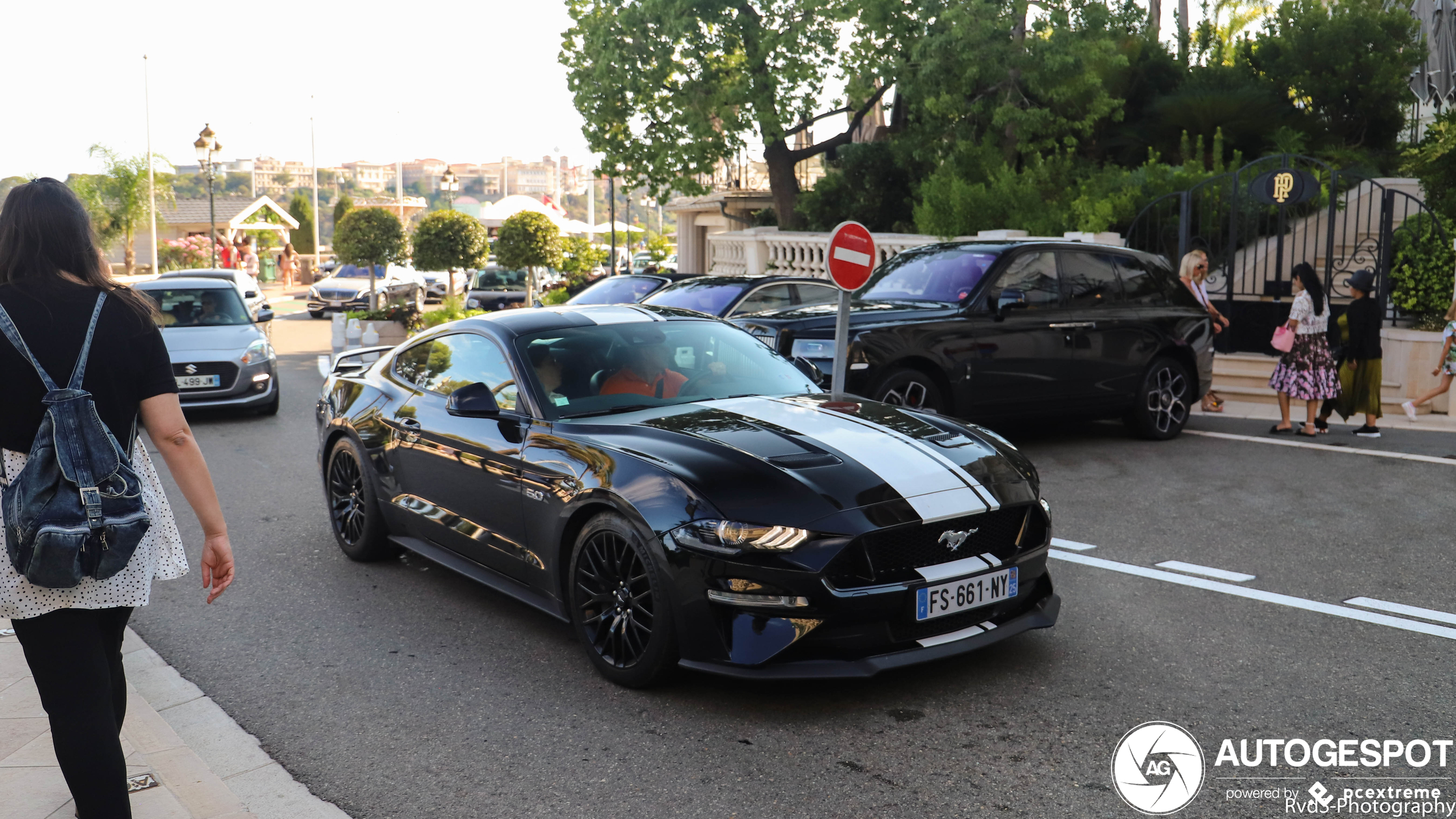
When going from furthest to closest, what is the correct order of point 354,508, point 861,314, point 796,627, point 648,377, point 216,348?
1. point 216,348
2. point 861,314
3. point 354,508
4. point 648,377
5. point 796,627

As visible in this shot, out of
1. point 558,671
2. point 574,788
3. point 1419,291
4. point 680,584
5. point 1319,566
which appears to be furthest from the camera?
point 1419,291

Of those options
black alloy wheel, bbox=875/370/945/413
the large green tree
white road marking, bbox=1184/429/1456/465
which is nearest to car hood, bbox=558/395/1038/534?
black alloy wheel, bbox=875/370/945/413

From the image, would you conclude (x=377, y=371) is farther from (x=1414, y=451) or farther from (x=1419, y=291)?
(x=1419, y=291)

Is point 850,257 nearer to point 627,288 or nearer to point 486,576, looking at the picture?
point 486,576

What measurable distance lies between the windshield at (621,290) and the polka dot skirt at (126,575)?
1058cm

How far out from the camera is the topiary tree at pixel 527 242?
1122 inches

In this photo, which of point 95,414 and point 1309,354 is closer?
point 95,414

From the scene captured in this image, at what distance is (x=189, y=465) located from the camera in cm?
332

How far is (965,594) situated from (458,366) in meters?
2.97

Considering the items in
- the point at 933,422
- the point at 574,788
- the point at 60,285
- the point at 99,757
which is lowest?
the point at 574,788

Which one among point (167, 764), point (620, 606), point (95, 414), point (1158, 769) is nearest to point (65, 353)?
point (95, 414)

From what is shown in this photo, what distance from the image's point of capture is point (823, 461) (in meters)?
4.74

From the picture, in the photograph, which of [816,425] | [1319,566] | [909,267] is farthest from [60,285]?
[909,267]

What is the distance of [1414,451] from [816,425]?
7299 mm
